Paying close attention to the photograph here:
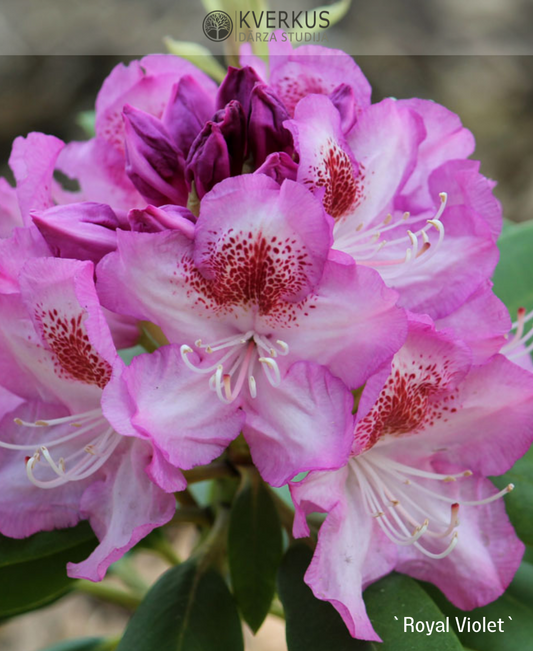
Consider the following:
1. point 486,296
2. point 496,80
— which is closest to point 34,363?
point 486,296

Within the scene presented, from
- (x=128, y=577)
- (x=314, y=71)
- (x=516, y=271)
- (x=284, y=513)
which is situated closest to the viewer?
(x=314, y=71)

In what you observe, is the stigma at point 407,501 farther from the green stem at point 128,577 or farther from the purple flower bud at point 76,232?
the green stem at point 128,577

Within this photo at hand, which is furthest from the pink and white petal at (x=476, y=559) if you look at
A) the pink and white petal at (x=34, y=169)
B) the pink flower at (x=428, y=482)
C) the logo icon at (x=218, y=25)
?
the logo icon at (x=218, y=25)

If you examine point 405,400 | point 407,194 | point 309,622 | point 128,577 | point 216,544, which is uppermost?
point 407,194

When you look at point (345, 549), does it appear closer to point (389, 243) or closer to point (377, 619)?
point (377, 619)

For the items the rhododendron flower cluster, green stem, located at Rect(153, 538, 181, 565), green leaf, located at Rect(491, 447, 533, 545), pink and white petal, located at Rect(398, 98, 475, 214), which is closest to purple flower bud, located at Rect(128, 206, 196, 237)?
the rhododendron flower cluster

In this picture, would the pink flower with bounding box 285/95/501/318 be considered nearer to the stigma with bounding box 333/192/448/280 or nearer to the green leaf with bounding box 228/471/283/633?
the stigma with bounding box 333/192/448/280

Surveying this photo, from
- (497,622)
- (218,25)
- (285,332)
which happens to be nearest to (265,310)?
(285,332)

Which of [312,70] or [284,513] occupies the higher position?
[312,70]
